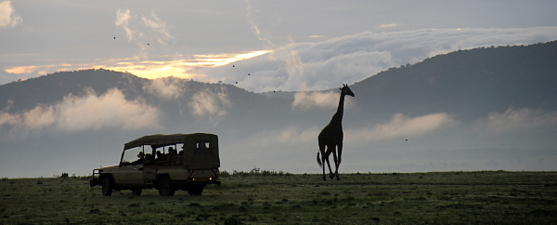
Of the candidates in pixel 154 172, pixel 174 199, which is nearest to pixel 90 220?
pixel 174 199

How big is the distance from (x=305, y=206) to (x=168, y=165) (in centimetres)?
947

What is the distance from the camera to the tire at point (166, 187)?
120 ft

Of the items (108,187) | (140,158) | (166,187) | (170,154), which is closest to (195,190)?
(166,187)

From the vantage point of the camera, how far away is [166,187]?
36906 mm

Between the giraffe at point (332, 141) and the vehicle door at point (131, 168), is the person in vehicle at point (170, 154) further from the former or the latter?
the giraffe at point (332, 141)

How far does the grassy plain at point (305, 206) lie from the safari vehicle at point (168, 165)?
80 centimetres

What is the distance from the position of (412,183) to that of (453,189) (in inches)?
279

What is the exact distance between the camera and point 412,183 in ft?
145

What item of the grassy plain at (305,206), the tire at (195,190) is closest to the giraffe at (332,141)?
the grassy plain at (305,206)

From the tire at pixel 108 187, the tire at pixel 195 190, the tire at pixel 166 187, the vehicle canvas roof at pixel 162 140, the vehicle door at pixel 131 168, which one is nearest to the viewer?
the vehicle canvas roof at pixel 162 140

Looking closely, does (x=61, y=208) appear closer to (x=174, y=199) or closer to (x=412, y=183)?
(x=174, y=199)

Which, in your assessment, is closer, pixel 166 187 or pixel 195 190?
pixel 166 187

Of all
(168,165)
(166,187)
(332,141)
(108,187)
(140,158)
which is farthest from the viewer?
(332,141)

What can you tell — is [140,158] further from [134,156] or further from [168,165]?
[168,165]
